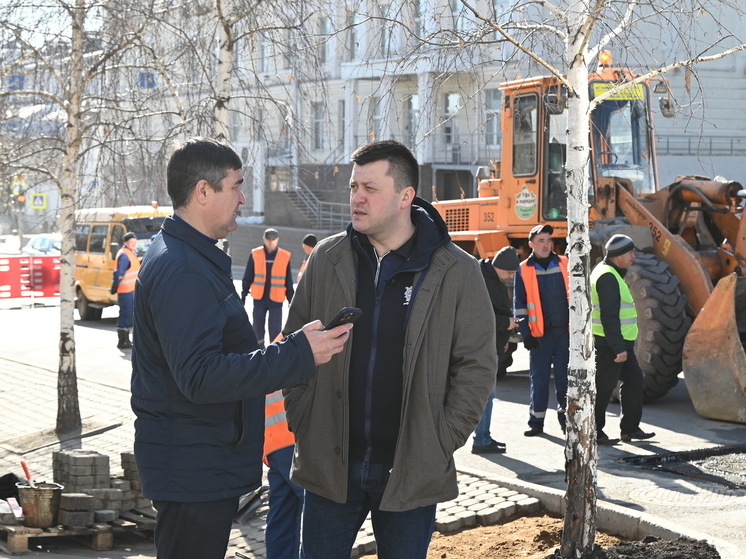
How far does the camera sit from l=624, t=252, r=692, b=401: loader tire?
1052 centimetres

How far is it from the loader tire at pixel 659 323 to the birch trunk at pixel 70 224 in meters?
5.65

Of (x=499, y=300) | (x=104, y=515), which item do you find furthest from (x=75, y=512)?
(x=499, y=300)

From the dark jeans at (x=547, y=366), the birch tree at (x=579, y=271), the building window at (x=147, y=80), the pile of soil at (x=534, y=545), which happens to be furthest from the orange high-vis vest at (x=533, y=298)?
the birch tree at (x=579, y=271)

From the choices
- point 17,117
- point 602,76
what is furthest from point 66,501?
point 602,76

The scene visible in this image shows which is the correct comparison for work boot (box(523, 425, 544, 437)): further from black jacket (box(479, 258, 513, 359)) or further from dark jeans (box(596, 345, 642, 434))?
black jacket (box(479, 258, 513, 359))

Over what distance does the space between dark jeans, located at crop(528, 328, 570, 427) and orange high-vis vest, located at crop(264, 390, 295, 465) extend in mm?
4716

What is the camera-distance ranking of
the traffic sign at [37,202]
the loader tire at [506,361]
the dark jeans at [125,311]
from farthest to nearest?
the traffic sign at [37,202] < the dark jeans at [125,311] < the loader tire at [506,361]

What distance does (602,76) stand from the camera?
436 inches

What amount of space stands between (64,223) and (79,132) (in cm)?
87

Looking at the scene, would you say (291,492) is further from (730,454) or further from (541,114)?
(541,114)

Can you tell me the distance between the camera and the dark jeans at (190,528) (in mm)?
3381

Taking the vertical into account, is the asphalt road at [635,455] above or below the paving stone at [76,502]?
below

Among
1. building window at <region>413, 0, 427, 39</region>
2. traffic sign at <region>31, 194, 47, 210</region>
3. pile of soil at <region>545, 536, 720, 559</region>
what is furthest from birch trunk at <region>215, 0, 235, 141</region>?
traffic sign at <region>31, 194, 47, 210</region>

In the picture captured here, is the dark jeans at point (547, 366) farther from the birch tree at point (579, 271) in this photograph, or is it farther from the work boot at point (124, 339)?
the work boot at point (124, 339)
